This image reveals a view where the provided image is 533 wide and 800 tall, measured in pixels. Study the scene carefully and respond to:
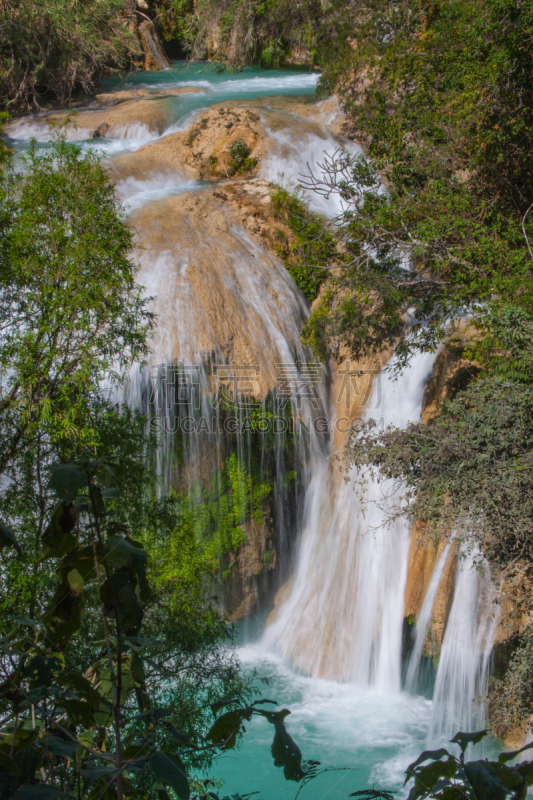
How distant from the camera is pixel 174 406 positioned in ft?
27.9

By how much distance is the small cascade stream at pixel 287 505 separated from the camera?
6977 mm

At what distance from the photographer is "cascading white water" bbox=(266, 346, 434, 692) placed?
823 centimetres

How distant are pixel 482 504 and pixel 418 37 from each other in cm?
1006

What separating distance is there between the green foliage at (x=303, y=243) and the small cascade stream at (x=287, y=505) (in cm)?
29

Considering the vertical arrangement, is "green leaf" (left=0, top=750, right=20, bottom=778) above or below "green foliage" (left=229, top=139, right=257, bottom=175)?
below

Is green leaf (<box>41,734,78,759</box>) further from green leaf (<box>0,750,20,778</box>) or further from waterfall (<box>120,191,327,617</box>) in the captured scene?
waterfall (<box>120,191,327,617</box>)

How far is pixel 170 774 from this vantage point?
1.05 meters

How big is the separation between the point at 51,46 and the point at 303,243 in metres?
9.61

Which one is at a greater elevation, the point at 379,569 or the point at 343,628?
the point at 379,569

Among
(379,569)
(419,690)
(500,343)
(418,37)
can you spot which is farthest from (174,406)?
(418,37)

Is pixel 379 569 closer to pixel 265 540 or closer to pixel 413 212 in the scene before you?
pixel 265 540

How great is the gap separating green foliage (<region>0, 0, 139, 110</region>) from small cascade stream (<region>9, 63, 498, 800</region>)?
21.2ft

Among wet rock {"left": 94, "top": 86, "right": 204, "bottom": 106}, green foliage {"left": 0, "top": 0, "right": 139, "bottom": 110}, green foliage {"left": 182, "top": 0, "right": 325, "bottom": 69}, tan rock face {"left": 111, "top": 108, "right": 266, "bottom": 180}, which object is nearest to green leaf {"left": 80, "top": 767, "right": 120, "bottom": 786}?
tan rock face {"left": 111, "top": 108, "right": 266, "bottom": 180}

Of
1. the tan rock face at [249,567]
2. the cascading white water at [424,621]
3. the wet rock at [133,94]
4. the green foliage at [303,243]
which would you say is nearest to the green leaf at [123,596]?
the cascading white water at [424,621]
